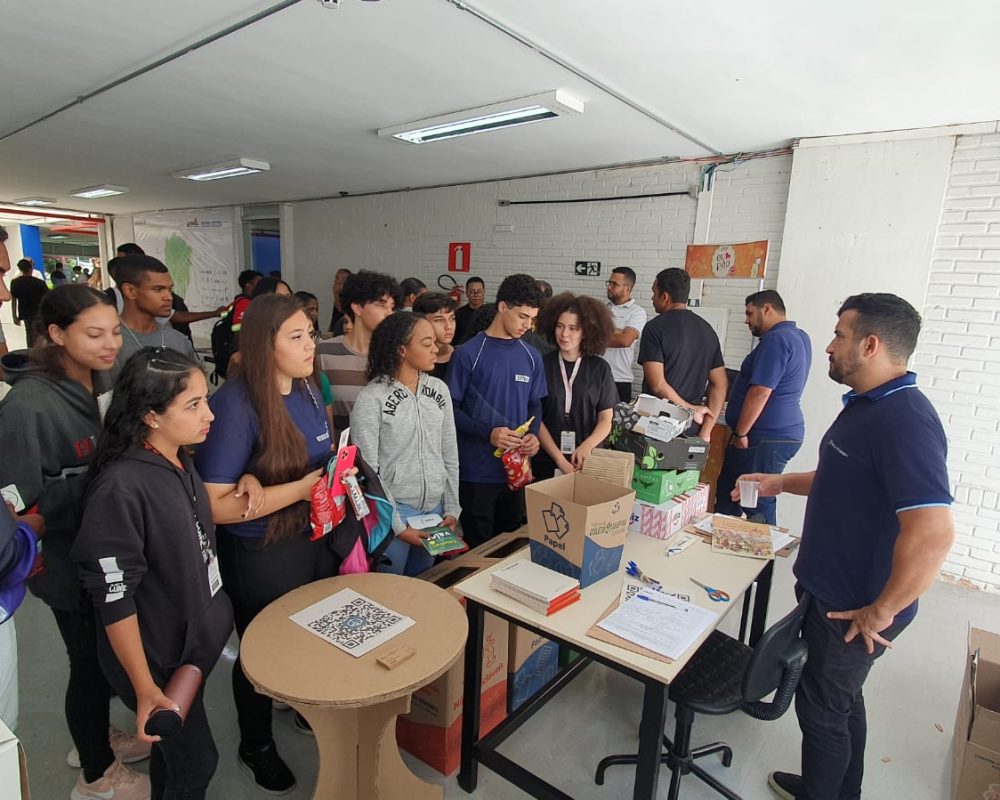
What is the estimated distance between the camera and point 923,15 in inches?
84.0

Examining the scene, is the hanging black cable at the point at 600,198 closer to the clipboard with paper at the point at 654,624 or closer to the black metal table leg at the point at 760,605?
the black metal table leg at the point at 760,605

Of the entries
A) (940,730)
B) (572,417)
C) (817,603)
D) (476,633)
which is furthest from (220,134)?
(940,730)

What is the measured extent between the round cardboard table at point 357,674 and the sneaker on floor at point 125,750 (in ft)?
2.96

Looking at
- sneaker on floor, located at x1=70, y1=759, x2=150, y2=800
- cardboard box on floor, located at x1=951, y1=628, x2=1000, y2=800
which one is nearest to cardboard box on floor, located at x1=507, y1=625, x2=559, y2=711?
sneaker on floor, located at x1=70, y1=759, x2=150, y2=800

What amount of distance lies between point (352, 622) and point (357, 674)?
0.68 ft

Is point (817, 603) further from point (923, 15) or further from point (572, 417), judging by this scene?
point (923, 15)

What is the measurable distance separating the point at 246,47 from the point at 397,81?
79cm

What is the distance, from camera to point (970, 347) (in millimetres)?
3506

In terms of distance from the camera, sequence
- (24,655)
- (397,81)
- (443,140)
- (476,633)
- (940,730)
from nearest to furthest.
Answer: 1. (476,633)
2. (940,730)
3. (24,655)
4. (397,81)
5. (443,140)

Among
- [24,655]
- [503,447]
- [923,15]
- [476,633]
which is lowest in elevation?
[24,655]

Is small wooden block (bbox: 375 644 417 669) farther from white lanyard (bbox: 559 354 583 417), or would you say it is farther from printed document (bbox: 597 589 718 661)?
white lanyard (bbox: 559 354 583 417)

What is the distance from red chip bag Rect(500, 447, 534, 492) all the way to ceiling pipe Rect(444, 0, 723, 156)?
185cm

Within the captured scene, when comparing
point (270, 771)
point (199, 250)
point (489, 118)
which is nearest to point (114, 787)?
point (270, 771)

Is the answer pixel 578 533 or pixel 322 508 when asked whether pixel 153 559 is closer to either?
pixel 322 508
